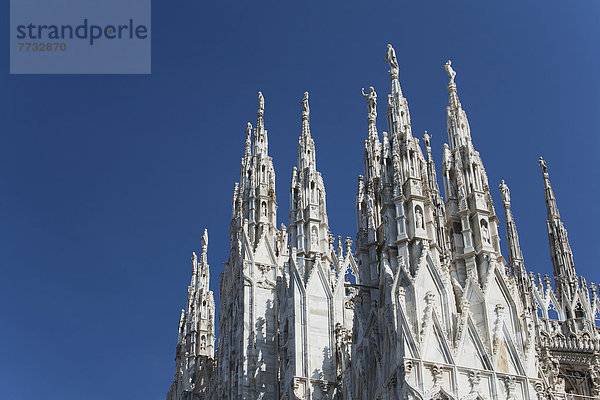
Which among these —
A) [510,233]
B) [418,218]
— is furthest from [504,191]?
[418,218]

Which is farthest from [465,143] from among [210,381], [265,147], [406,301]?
[210,381]

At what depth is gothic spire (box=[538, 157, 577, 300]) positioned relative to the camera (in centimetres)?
4422

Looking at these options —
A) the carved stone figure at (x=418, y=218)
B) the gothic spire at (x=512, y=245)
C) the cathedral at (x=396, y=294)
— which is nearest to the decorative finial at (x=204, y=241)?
the cathedral at (x=396, y=294)

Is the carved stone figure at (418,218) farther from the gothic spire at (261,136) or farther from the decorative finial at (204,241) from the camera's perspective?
the decorative finial at (204,241)

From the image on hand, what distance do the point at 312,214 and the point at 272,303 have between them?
17.0ft

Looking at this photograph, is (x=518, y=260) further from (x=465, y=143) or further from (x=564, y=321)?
(x=465, y=143)

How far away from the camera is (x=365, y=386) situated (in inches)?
1037

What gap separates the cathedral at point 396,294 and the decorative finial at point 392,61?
0.17ft

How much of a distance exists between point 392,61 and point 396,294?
415 inches

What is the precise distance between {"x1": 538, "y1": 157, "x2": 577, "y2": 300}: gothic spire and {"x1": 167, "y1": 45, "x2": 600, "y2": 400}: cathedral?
10 cm

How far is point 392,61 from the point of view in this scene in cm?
3200

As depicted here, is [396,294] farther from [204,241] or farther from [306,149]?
[204,241]

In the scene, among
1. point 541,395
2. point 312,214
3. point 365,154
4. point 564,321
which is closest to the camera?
point 541,395

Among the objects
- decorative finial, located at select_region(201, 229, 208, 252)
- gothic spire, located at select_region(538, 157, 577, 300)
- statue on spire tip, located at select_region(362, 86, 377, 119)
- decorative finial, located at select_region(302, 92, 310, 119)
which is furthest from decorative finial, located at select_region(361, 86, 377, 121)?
decorative finial, located at select_region(201, 229, 208, 252)
